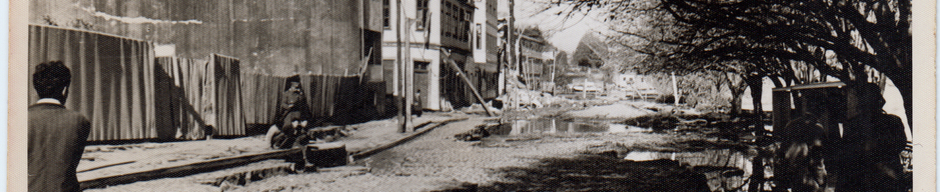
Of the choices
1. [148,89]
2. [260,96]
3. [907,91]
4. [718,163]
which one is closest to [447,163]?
[148,89]

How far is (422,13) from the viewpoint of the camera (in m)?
24.2

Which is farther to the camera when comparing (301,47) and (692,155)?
(301,47)

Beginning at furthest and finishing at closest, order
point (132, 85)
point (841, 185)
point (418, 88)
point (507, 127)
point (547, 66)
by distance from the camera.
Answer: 1. point (547, 66)
2. point (418, 88)
3. point (507, 127)
4. point (132, 85)
5. point (841, 185)

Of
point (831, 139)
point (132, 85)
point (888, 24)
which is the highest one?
point (888, 24)

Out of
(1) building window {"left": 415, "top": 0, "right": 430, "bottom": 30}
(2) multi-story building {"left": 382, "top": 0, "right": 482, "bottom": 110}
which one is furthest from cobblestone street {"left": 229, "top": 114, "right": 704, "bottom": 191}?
(1) building window {"left": 415, "top": 0, "right": 430, "bottom": 30}

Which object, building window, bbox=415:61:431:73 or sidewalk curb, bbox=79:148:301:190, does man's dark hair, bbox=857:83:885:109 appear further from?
building window, bbox=415:61:431:73

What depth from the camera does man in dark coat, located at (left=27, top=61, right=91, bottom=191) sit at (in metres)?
3.18

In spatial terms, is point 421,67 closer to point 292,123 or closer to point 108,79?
point 292,123

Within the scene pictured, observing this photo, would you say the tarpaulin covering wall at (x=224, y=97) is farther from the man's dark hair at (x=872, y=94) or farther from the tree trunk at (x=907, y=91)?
the tree trunk at (x=907, y=91)

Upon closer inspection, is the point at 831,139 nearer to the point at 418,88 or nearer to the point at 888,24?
the point at 888,24

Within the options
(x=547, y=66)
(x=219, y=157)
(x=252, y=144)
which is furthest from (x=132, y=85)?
(x=547, y=66)

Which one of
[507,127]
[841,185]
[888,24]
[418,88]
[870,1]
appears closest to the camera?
[888,24]

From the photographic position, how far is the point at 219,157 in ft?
25.5

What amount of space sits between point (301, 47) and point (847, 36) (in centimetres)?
1451
